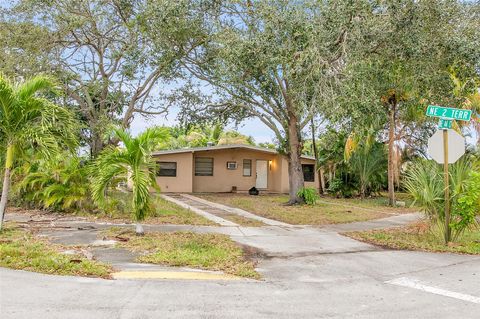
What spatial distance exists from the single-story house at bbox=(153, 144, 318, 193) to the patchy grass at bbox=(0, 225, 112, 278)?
1641 centimetres

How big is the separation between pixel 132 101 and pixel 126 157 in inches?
395

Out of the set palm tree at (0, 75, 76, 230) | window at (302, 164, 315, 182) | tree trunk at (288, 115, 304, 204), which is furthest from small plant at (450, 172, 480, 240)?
window at (302, 164, 315, 182)

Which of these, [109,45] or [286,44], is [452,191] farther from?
[109,45]

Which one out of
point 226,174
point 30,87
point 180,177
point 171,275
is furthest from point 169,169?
point 171,275

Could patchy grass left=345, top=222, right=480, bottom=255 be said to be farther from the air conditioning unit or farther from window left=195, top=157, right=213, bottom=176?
window left=195, top=157, right=213, bottom=176

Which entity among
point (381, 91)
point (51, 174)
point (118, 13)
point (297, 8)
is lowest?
point (51, 174)

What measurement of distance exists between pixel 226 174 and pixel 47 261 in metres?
20.3

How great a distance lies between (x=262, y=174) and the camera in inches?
1080

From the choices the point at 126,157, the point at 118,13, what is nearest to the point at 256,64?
the point at 126,157

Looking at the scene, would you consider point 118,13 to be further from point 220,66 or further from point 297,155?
point 297,155

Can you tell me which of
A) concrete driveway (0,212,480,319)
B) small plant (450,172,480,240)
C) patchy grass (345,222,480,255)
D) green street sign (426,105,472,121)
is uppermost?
green street sign (426,105,472,121)

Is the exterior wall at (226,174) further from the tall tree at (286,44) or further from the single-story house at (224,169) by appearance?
the tall tree at (286,44)

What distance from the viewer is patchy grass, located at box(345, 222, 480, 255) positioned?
27.4 ft

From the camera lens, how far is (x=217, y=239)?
345 inches
